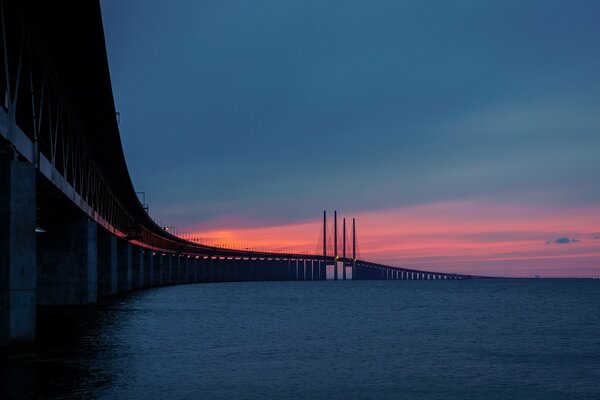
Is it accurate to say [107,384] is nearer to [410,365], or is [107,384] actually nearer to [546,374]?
[410,365]

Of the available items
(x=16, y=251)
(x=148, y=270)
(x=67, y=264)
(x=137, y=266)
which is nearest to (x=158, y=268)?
(x=148, y=270)

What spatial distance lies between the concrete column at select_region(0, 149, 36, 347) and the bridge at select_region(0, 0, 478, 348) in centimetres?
3

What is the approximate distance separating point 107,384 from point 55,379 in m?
1.67

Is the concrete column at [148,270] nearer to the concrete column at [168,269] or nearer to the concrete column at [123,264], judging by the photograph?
the concrete column at [168,269]

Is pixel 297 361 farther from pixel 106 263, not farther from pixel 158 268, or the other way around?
pixel 158 268

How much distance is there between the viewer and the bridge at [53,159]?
25.6 m

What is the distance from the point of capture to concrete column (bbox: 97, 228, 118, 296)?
77250 mm

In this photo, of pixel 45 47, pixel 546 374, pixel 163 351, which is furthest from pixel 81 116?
pixel 546 374

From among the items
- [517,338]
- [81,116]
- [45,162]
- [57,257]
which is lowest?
[517,338]

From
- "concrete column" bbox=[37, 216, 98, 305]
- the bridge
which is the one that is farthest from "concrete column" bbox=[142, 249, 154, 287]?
"concrete column" bbox=[37, 216, 98, 305]

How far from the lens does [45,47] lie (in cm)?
3366

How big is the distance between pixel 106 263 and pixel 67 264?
24.4 meters

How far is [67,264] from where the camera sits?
5431cm

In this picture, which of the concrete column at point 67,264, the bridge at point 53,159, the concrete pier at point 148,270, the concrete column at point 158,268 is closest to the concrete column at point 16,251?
the bridge at point 53,159
